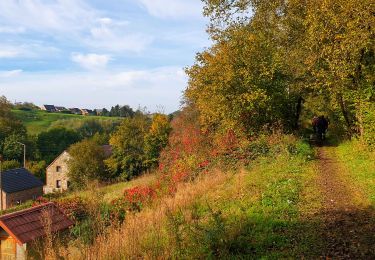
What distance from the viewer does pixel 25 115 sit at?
4122 inches

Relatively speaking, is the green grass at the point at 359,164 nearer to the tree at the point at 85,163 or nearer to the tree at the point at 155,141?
the tree at the point at 155,141

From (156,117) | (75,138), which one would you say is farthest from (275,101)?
(75,138)

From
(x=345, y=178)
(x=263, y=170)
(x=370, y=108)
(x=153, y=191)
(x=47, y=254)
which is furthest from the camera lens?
(x=153, y=191)

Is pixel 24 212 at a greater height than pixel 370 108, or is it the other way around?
pixel 370 108

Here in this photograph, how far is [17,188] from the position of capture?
147 ft

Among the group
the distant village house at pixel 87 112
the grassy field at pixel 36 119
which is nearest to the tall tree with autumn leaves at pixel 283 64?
the grassy field at pixel 36 119

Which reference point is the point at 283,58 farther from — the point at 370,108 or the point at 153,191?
the point at 153,191

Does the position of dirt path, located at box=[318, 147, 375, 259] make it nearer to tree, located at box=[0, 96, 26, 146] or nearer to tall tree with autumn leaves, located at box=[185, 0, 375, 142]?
tall tree with autumn leaves, located at box=[185, 0, 375, 142]

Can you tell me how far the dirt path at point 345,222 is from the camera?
601 cm

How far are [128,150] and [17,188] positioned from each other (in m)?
15.2

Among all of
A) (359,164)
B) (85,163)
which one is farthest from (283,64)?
(85,163)

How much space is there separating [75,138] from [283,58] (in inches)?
2600

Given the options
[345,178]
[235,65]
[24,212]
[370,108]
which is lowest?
[24,212]

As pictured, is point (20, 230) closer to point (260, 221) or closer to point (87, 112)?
point (260, 221)
